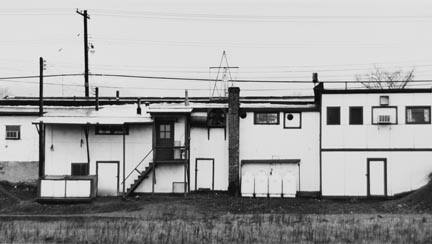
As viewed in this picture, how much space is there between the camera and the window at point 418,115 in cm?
4106

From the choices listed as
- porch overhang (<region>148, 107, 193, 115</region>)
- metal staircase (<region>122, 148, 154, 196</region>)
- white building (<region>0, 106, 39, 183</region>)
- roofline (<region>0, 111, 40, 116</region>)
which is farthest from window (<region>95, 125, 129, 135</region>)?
roofline (<region>0, 111, 40, 116</region>)

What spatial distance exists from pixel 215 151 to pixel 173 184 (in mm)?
3089

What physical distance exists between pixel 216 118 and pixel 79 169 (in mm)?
8501

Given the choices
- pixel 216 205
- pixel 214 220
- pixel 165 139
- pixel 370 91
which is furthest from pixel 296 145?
pixel 214 220

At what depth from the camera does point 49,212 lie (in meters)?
36.1

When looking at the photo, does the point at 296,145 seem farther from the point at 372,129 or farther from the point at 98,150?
the point at 98,150

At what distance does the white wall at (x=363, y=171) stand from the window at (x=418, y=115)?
1802mm

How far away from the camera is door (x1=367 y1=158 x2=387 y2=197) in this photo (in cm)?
4097

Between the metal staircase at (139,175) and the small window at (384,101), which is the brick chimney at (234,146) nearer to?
the metal staircase at (139,175)

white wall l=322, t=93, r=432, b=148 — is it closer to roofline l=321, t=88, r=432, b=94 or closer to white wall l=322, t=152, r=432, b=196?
roofline l=321, t=88, r=432, b=94

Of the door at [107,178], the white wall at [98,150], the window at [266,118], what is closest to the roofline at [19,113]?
the white wall at [98,150]

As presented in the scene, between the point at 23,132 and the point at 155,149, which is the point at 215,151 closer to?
the point at 155,149

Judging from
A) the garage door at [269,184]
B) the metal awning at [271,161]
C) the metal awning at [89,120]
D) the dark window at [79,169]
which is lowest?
the garage door at [269,184]

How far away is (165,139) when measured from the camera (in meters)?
42.1
